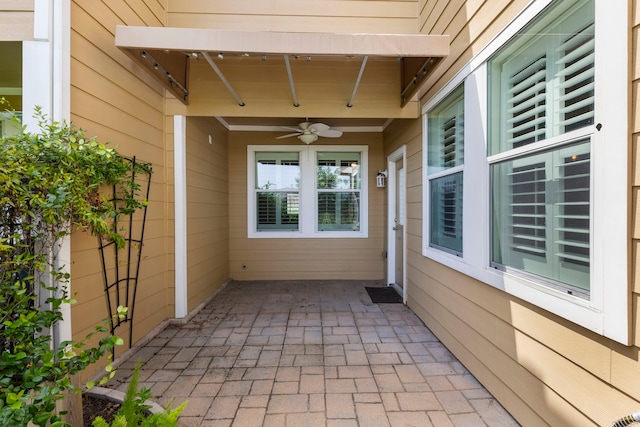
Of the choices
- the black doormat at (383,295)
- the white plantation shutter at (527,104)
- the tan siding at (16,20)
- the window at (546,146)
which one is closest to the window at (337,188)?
the black doormat at (383,295)

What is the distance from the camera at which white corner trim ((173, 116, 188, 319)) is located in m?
3.11

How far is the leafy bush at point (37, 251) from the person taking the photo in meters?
1.13

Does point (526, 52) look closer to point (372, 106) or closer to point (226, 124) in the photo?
point (372, 106)

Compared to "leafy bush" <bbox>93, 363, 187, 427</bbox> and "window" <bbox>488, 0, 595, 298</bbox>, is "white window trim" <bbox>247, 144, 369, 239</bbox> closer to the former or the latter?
"window" <bbox>488, 0, 595, 298</bbox>

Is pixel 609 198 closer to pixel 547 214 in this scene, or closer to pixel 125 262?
pixel 547 214

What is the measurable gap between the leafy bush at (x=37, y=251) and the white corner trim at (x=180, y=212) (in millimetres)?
1430

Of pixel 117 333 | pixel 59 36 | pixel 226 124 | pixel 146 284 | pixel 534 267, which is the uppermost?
pixel 226 124

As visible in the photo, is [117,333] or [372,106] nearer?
[117,333]

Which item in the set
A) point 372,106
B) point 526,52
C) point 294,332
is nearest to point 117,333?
point 294,332

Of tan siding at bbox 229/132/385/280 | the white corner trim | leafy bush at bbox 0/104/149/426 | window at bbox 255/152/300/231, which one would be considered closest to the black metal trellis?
the white corner trim

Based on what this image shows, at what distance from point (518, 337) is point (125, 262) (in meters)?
2.92

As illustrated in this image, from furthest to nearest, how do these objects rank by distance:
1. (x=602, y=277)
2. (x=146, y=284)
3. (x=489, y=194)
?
(x=146, y=284)
(x=489, y=194)
(x=602, y=277)

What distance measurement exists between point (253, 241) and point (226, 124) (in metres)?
1.99

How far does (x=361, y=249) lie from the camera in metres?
4.93
